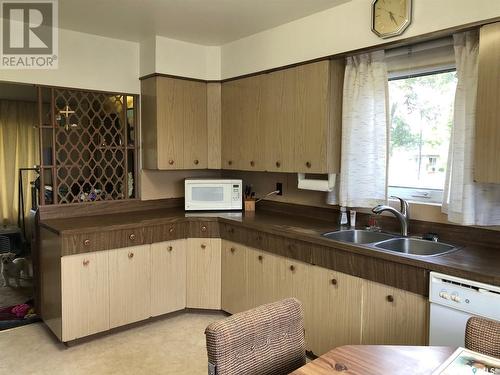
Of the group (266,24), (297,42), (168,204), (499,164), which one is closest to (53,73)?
(168,204)

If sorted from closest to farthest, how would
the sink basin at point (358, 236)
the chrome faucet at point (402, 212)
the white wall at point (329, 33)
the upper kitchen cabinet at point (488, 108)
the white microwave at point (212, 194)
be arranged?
the upper kitchen cabinet at point (488, 108), the white wall at point (329, 33), the chrome faucet at point (402, 212), the sink basin at point (358, 236), the white microwave at point (212, 194)

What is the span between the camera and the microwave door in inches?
A: 143

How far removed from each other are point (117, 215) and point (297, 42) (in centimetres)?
208

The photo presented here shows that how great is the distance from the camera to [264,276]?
9.79ft

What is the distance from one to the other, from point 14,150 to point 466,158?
20.6ft

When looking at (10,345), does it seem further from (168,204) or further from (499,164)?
(499,164)

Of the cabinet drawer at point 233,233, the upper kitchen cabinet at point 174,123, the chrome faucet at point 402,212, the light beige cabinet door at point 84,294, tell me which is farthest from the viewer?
the upper kitchen cabinet at point 174,123

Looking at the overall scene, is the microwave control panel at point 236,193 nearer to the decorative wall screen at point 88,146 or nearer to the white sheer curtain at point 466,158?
the decorative wall screen at point 88,146

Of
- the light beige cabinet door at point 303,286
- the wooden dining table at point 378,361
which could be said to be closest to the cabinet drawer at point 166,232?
the light beige cabinet door at point 303,286

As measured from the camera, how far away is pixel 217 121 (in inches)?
150

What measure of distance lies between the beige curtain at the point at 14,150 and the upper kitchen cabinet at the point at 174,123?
3.58 metres

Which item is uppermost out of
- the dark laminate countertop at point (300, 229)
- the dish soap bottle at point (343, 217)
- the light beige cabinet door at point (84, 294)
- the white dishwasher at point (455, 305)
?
the dish soap bottle at point (343, 217)

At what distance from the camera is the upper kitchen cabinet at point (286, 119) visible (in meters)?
2.85

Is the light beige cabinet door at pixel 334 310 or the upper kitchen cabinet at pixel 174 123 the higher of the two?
the upper kitchen cabinet at pixel 174 123
